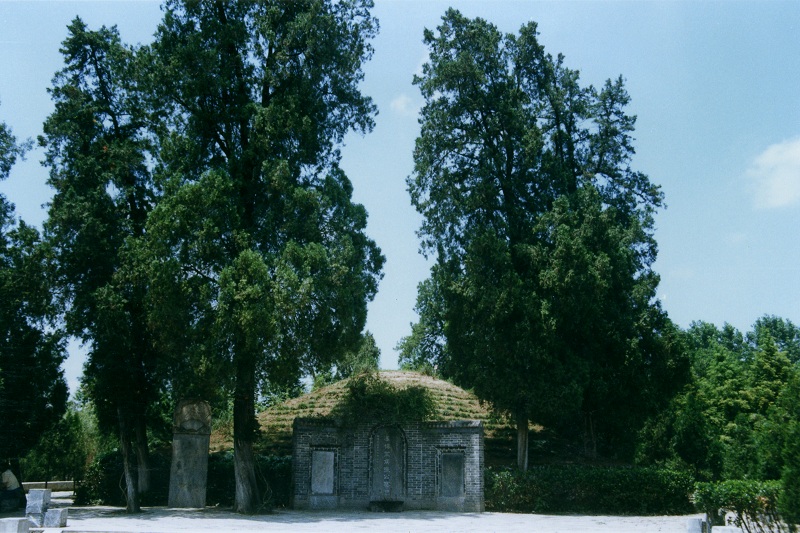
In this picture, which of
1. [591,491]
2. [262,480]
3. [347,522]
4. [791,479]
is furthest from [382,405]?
[791,479]

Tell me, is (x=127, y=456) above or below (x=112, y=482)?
above

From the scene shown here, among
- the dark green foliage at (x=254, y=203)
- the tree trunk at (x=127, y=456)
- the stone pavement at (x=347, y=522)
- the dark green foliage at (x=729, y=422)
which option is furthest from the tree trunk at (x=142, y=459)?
the dark green foliage at (x=729, y=422)

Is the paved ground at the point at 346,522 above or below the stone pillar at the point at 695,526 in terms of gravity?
below

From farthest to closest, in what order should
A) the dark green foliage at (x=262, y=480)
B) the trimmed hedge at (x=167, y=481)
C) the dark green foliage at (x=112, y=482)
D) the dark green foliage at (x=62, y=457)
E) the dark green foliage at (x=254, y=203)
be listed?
the dark green foliage at (x=62, y=457)
the dark green foliage at (x=112, y=482)
the trimmed hedge at (x=167, y=481)
the dark green foliage at (x=262, y=480)
the dark green foliage at (x=254, y=203)

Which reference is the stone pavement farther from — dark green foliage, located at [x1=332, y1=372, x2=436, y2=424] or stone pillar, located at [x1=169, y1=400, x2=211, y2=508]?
dark green foliage, located at [x1=332, y1=372, x2=436, y2=424]

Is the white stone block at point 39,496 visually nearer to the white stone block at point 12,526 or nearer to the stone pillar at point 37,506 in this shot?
the stone pillar at point 37,506

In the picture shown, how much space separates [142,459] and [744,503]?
1691cm

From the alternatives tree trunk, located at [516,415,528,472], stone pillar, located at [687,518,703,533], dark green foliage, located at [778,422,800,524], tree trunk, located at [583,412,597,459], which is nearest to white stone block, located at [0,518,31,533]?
stone pillar, located at [687,518,703,533]

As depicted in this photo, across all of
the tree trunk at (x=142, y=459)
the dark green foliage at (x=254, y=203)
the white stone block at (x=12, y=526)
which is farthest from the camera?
the tree trunk at (x=142, y=459)

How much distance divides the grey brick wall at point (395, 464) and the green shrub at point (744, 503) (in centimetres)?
652

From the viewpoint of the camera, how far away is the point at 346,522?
57.6 ft

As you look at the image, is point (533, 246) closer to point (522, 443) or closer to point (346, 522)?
point (522, 443)

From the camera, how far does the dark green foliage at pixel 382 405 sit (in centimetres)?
2134

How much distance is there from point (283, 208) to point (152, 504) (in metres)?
10.2
